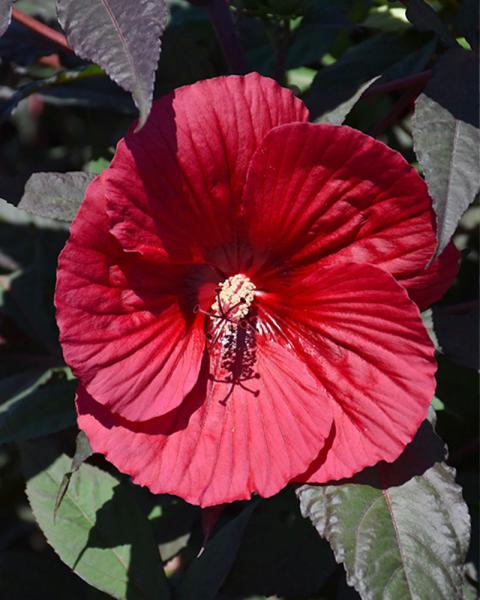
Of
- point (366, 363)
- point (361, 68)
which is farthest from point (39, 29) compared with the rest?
point (366, 363)

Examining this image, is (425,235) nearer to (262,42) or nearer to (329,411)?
(329,411)

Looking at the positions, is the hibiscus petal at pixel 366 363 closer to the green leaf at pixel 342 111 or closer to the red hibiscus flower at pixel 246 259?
the red hibiscus flower at pixel 246 259

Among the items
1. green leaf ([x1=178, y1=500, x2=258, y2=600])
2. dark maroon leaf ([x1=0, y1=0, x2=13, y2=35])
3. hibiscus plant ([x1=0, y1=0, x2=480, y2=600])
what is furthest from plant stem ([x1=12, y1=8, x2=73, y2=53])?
green leaf ([x1=178, y1=500, x2=258, y2=600])

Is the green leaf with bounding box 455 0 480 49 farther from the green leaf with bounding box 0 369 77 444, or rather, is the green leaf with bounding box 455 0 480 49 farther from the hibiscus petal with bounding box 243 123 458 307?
the green leaf with bounding box 0 369 77 444

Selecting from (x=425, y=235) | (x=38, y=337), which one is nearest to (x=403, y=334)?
(x=425, y=235)

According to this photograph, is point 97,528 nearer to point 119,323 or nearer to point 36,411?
point 36,411
